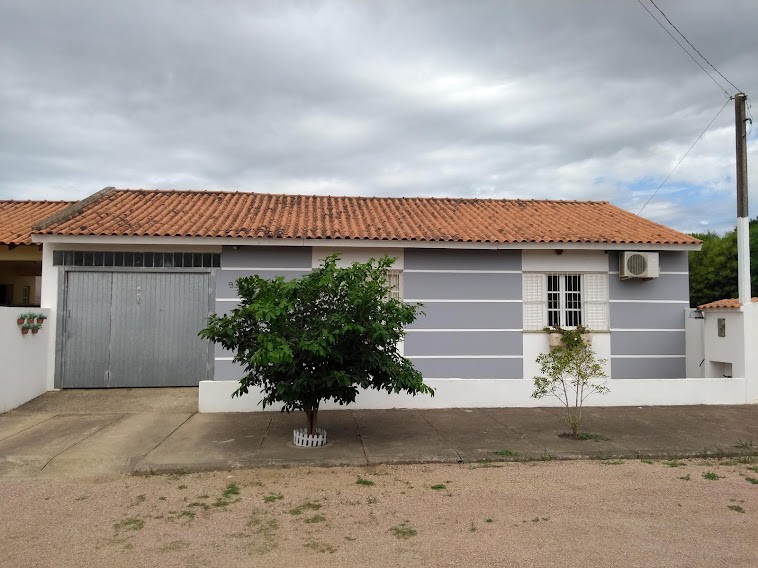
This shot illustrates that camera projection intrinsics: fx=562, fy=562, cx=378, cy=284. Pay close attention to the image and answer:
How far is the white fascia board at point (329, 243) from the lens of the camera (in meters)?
9.85

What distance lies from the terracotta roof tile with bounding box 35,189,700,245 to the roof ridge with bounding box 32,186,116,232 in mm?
→ 35

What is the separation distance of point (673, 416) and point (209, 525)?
7269mm

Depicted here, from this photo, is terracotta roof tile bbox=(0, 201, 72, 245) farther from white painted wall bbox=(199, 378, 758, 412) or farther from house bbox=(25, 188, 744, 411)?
white painted wall bbox=(199, 378, 758, 412)

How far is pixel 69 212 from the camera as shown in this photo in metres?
10.7

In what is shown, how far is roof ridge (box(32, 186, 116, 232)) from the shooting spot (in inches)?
388

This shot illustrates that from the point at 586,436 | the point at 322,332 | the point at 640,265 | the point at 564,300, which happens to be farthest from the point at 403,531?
the point at 640,265

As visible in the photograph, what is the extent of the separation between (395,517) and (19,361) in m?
7.35

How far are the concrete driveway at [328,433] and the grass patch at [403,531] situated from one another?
5.87 ft

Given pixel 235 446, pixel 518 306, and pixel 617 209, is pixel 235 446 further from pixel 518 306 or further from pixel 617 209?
pixel 617 209

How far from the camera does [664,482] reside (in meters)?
5.75

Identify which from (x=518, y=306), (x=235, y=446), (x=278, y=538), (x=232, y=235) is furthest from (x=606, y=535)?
(x=232, y=235)

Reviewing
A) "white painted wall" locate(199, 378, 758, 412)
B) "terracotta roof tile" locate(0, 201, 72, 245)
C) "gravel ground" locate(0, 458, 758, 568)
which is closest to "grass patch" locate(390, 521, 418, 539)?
"gravel ground" locate(0, 458, 758, 568)

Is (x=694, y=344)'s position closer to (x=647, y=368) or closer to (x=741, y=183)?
(x=647, y=368)

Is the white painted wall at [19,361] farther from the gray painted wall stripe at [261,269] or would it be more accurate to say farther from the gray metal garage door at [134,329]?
the gray painted wall stripe at [261,269]
